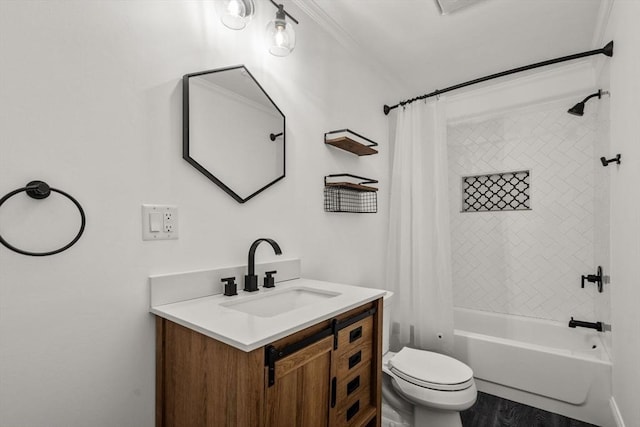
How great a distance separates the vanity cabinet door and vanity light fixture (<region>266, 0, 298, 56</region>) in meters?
1.26

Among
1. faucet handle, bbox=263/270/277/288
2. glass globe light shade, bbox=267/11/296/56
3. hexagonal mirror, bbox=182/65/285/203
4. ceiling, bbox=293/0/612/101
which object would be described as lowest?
faucet handle, bbox=263/270/277/288

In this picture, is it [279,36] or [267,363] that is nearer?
[267,363]

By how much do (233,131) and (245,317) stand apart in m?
0.84

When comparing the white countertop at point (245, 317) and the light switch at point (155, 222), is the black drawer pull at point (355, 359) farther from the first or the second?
the light switch at point (155, 222)

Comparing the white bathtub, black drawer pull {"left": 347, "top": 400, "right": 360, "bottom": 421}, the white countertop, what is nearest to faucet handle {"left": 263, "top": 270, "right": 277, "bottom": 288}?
the white countertop

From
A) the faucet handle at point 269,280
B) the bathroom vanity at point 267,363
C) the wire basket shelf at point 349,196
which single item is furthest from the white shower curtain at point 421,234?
the faucet handle at point 269,280

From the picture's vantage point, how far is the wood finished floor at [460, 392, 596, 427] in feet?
6.09

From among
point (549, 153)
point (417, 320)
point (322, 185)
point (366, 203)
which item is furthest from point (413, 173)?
point (549, 153)

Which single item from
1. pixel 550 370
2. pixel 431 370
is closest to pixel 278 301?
pixel 431 370

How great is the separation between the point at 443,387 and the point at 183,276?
1.31m

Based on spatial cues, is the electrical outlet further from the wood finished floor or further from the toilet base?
the wood finished floor

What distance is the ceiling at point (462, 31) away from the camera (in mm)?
1843

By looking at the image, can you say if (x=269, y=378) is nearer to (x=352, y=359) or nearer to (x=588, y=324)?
(x=352, y=359)

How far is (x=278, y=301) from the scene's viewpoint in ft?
4.66
